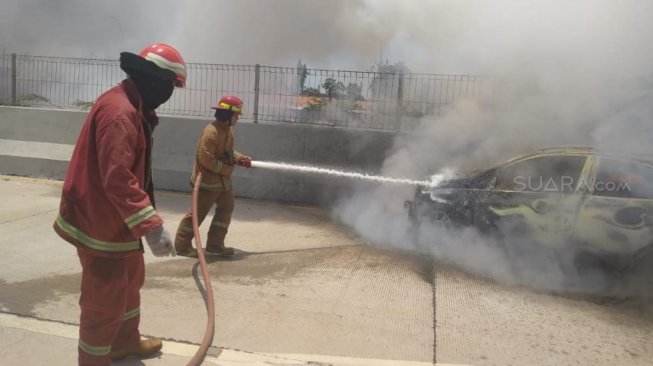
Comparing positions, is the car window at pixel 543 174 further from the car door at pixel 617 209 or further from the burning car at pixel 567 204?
the car door at pixel 617 209

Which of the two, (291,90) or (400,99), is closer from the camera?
(400,99)

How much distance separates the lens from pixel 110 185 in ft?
7.91

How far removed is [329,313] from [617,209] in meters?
2.81

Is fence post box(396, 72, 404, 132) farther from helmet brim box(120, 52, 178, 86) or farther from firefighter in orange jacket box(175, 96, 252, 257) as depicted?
helmet brim box(120, 52, 178, 86)

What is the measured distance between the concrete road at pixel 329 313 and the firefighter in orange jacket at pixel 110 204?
0.73m

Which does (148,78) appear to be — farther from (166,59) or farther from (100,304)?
(100,304)

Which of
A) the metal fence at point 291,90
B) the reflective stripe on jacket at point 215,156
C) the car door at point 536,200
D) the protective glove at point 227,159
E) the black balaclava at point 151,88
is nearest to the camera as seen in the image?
the black balaclava at point 151,88

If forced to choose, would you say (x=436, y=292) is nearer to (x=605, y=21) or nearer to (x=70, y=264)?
(x=70, y=264)

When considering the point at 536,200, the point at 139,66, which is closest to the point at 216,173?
the point at 139,66

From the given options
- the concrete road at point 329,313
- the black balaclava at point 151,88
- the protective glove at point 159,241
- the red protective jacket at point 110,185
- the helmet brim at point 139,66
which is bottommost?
the concrete road at point 329,313

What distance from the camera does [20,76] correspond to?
1009cm

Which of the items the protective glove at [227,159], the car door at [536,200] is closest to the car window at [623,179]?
the car door at [536,200]

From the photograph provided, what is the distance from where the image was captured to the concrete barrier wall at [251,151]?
27.0ft

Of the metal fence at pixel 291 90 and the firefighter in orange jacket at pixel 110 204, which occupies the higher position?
the metal fence at pixel 291 90
